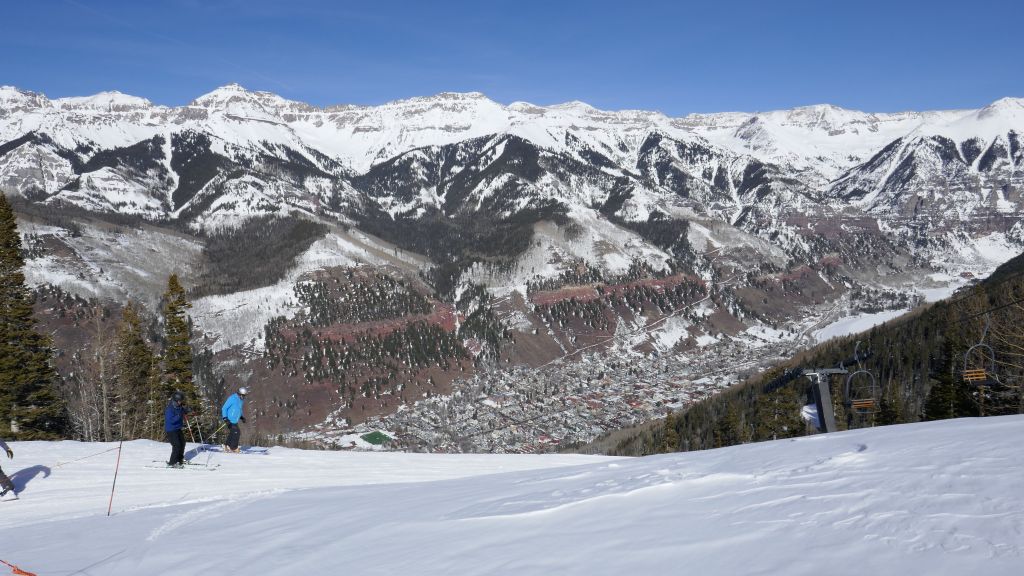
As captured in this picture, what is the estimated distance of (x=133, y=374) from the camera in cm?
4247

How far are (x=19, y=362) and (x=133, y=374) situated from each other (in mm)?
10033

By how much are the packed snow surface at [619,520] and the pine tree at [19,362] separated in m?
22.0

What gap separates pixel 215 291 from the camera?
186 m

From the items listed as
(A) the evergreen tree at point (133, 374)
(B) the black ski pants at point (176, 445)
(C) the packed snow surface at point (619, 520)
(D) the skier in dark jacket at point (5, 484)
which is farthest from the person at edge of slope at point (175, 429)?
(A) the evergreen tree at point (133, 374)

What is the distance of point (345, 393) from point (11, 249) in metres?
98.9

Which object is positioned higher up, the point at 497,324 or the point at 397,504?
the point at 497,324

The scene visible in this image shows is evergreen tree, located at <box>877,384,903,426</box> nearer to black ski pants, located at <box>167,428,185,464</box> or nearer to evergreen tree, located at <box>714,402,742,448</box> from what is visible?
evergreen tree, located at <box>714,402,742,448</box>

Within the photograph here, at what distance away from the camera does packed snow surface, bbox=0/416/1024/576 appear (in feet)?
18.8

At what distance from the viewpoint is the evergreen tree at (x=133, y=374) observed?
41781 millimetres

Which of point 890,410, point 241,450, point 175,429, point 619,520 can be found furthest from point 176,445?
point 890,410

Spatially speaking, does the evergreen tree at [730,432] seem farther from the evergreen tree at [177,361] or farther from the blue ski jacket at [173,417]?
the blue ski jacket at [173,417]

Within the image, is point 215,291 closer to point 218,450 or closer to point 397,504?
point 218,450

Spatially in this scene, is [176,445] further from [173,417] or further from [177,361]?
[177,361]

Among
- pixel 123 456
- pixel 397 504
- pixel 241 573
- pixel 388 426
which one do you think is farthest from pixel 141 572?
pixel 388 426
